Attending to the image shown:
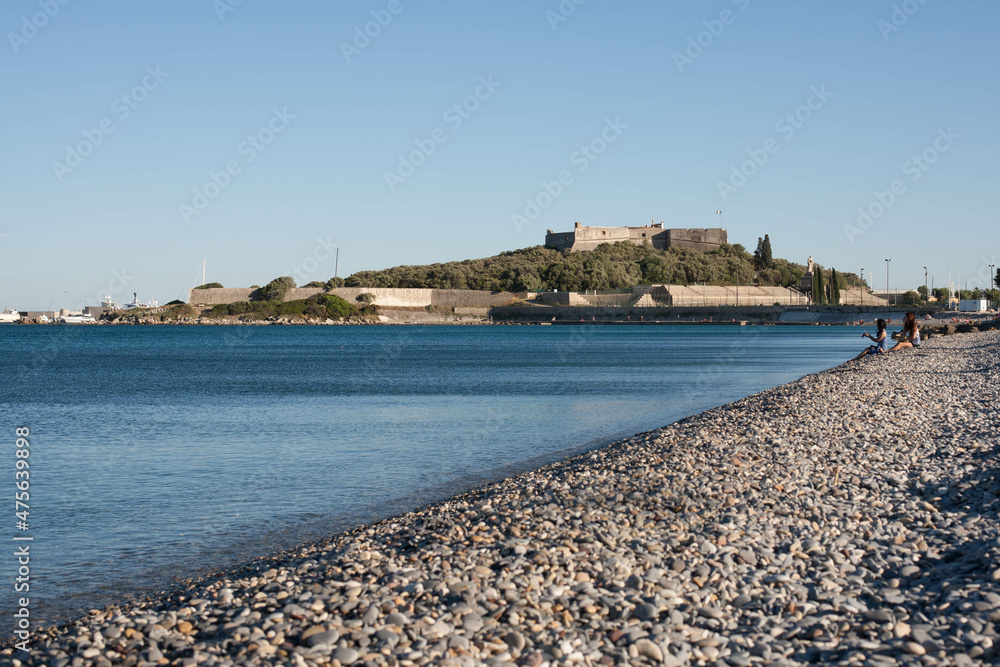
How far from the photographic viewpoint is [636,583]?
5.79m

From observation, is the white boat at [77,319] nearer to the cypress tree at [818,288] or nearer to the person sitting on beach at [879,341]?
the cypress tree at [818,288]

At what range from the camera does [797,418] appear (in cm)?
1400

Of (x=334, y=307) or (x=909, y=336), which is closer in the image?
(x=909, y=336)

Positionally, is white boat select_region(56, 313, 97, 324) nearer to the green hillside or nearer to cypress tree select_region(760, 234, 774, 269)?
the green hillside

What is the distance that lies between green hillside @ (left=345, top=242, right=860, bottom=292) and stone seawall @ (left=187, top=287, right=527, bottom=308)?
489 cm

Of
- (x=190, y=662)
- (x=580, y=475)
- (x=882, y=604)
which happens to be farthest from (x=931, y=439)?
(x=190, y=662)

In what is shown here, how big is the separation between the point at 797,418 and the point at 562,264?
5402 inches

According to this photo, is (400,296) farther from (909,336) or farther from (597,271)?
(909,336)

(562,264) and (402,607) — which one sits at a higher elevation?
(562,264)

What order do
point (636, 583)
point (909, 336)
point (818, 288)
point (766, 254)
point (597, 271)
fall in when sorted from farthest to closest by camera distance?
1. point (766, 254)
2. point (597, 271)
3. point (818, 288)
4. point (909, 336)
5. point (636, 583)

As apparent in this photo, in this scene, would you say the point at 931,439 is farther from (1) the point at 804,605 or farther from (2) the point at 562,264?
(2) the point at 562,264

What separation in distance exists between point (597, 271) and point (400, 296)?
3181cm

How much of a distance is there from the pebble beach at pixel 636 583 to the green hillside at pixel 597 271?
138141 mm

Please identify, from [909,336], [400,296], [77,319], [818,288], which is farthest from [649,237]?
[909,336]
